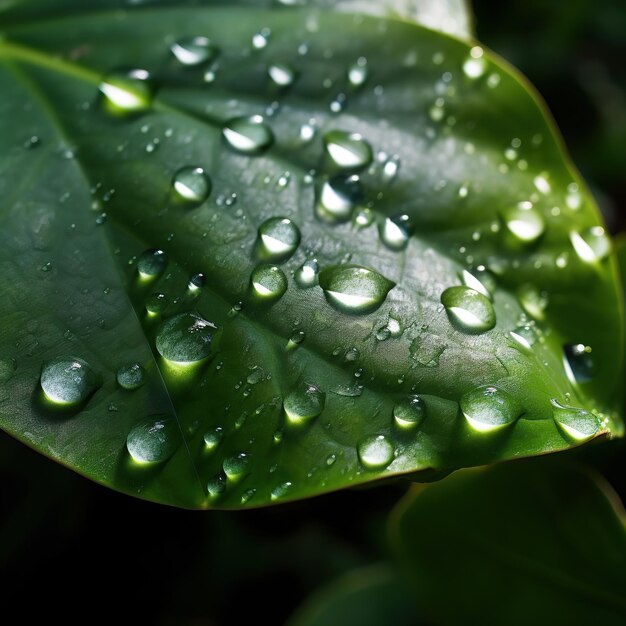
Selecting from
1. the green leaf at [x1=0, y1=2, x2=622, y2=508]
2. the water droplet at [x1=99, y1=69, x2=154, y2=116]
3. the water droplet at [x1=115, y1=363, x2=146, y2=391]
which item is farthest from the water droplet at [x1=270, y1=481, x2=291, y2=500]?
the water droplet at [x1=99, y1=69, x2=154, y2=116]

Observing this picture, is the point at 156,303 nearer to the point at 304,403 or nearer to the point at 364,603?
the point at 304,403

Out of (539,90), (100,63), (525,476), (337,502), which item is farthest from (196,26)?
(539,90)

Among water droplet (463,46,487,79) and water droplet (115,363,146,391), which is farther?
water droplet (463,46,487,79)

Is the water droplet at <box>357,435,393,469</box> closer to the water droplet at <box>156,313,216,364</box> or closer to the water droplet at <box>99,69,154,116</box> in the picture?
the water droplet at <box>156,313,216,364</box>

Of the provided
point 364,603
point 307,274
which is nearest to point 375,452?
point 307,274

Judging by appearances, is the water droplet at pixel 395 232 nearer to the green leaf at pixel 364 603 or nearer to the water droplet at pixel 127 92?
the water droplet at pixel 127 92

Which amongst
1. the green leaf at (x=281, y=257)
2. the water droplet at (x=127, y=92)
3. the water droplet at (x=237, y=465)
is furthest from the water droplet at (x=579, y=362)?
the water droplet at (x=127, y=92)
